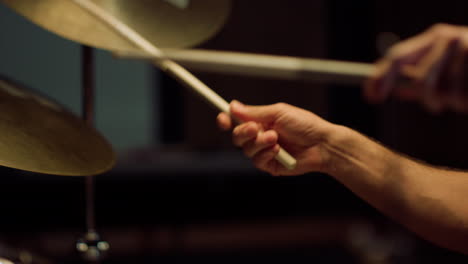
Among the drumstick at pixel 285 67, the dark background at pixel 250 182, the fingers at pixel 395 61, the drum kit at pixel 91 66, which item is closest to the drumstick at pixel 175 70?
the drum kit at pixel 91 66

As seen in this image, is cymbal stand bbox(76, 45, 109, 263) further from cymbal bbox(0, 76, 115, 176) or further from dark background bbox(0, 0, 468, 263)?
dark background bbox(0, 0, 468, 263)

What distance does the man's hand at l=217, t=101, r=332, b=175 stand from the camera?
640 mm

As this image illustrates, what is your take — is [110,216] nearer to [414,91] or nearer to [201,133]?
[201,133]

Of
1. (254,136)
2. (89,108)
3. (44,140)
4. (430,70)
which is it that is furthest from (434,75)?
(89,108)

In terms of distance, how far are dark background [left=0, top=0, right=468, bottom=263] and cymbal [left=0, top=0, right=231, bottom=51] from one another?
4.09ft

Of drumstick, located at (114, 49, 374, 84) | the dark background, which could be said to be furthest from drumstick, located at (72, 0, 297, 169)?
the dark background

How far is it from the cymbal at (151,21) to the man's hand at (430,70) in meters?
0.37

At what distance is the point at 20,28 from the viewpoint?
2412 millimetres

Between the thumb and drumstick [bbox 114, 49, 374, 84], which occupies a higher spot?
the thumb

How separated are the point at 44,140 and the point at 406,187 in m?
0.51

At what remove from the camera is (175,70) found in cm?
61

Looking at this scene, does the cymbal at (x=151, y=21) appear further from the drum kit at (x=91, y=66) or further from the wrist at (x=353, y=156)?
the wrist at (x=353, y=156)

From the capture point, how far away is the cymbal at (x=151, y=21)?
0.66 meters

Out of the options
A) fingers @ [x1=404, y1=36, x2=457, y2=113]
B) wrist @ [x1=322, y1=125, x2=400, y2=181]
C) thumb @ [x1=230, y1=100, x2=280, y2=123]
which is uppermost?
thumb @ [x1=230, y1=100, x2=280, y2=123]
